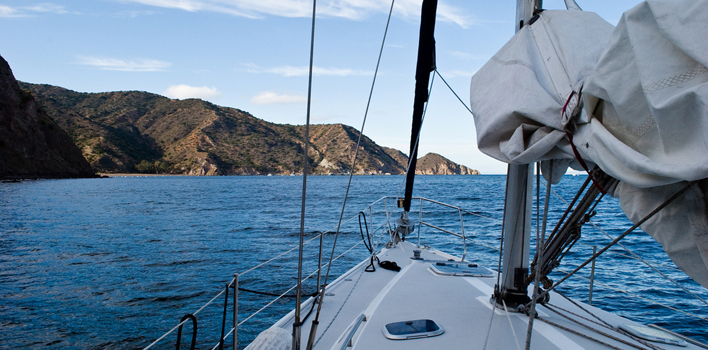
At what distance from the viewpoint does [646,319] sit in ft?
17.5

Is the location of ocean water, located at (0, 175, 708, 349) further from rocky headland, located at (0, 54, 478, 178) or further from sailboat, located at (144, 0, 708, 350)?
rocky headland, located at (0, 54, 478, 178)

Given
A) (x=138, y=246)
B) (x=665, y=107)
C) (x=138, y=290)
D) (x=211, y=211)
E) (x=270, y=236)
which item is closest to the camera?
(x=665, y=107)

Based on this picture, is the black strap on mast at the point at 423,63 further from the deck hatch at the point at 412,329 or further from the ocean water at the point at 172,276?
the ocean water at the point at 172,276

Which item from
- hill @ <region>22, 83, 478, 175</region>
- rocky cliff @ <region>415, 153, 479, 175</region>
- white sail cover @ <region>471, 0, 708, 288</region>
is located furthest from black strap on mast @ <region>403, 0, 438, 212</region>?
rocky cliff @ <region>415, 153, 479, 175</region>

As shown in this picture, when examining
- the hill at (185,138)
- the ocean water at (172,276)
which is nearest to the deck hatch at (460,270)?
the ocean water at (172,276)

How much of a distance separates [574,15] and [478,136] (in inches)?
32.3

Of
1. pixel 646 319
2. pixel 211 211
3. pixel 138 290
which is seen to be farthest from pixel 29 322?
pixel 211 211

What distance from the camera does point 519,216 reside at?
2.53m

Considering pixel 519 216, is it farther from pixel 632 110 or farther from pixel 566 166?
pixel 632 110

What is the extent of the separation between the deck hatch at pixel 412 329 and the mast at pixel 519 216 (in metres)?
0.60

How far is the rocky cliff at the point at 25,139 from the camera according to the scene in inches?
1780

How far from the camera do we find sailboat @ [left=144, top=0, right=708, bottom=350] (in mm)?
1193

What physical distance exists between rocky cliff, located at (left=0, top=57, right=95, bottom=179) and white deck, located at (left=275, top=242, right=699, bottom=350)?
180ft

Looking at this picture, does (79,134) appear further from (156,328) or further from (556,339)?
(556,339)
